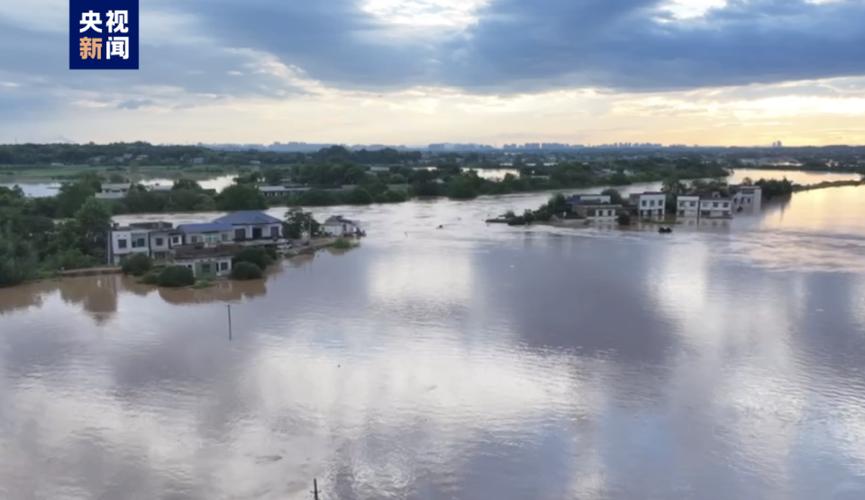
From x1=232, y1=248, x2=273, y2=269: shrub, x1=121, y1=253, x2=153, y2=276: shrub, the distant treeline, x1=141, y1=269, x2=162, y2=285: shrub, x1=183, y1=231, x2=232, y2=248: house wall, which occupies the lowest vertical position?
x1=141, y1=269, x2=162, y2=285: shrub

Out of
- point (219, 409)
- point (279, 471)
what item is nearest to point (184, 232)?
point (219, 409)

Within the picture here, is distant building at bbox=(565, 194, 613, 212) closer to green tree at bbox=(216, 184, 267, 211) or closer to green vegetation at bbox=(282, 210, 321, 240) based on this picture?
green vegetation at bbox=(282, 210, 321, 240)

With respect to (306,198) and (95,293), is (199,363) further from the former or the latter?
(306,198)

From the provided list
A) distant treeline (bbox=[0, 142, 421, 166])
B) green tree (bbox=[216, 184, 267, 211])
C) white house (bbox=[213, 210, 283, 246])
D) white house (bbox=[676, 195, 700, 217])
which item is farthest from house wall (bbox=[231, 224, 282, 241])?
distant treeline (bbox=[0, 142, 421, 166])

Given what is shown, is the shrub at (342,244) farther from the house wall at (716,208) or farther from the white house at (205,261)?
the house wall at (716,208)

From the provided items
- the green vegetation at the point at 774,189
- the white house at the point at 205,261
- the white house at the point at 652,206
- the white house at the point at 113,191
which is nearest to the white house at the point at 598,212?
the white house at the point at 652,206

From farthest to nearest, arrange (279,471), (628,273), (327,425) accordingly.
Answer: (628,273), (327,425), (279,471)
